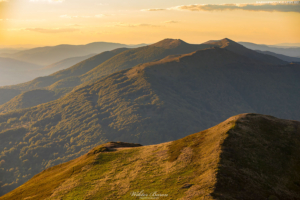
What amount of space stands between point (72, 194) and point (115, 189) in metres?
10.8

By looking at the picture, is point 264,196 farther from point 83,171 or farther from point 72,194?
point 83,171

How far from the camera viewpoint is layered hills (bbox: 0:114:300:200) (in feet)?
116

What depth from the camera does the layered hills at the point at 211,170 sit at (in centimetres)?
3538

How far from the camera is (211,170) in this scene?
3778 cm

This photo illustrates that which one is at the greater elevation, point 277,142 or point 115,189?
point 277,142

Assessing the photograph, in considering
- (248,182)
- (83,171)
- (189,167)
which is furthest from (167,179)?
(83,171)

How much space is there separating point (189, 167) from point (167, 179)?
191 inches

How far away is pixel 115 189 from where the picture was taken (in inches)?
1742

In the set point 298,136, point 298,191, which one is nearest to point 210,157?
point 298,191

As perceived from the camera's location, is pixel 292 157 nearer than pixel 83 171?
Yes

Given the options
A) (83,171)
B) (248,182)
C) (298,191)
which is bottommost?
(83,171)

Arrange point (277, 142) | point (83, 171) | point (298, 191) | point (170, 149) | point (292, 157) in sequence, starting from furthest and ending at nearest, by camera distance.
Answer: point (83, 171), point (170, 149), point (277, 142), point (292, 157), point (298, 191)

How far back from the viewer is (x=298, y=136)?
163 feet

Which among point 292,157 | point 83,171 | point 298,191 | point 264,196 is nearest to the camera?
point 264,196
